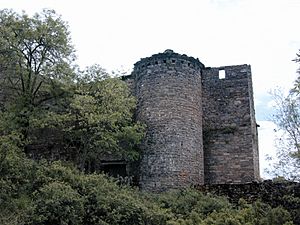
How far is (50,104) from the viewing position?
65.0 ft

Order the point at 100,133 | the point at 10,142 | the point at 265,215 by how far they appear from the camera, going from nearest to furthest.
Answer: the point at 265,215 < the point at 10,142 < the point at 100,133

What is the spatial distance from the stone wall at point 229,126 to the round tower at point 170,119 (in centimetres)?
94

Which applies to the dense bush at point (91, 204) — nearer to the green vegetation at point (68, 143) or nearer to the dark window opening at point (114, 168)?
the green vegetation at point (68, 143)

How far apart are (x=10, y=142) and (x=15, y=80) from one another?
16.7 ft

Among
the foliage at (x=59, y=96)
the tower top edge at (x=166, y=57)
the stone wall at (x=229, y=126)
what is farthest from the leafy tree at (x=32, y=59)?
the stone wall at (x=229, y=126)

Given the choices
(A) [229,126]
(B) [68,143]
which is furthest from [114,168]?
(A) [229,126]

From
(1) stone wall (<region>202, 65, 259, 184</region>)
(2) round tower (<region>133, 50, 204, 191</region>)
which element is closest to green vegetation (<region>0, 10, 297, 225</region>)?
(2) round tower (<region>133, 50, 204, 191</region>)

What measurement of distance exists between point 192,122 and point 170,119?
3.46 feet

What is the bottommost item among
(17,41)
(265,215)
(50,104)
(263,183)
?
(265,215)

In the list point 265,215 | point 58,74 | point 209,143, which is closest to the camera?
point 265,215

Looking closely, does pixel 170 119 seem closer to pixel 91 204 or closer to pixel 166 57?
pixel 166 57

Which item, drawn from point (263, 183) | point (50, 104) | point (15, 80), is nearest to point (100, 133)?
point (50, 104)

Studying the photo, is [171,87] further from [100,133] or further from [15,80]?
[15,80]

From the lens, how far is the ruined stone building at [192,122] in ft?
60.5
